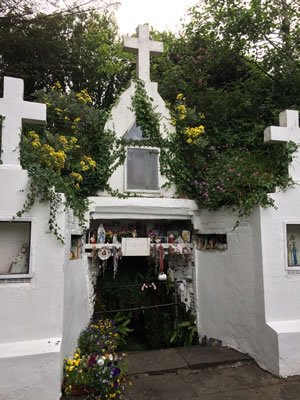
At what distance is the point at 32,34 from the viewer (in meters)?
7.89

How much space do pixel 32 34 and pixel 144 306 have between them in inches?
283

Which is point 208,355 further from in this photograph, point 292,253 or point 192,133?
point 192,133

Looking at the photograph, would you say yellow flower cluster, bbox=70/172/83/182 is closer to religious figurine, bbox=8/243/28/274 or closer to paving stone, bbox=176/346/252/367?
religious figurine, bbox=8/243/28/274

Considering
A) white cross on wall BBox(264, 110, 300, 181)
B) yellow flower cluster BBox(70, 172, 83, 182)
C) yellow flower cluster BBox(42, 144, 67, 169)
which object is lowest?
yellow flower cluster BBox(70, 172, 83, 182)

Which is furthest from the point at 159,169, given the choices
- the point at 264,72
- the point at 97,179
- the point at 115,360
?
the point at 264,72

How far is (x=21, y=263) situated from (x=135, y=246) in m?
2.16

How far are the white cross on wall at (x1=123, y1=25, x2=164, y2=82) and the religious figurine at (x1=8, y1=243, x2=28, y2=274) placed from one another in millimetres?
4235

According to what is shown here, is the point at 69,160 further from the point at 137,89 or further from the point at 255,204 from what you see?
the point at 255,204

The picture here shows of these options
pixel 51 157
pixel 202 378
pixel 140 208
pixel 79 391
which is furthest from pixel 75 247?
pixel 202 378

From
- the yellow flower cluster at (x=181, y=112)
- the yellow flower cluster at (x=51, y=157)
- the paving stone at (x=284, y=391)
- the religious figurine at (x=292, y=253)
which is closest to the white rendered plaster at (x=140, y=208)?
the yellow flower cluster at (x=51, y=157)

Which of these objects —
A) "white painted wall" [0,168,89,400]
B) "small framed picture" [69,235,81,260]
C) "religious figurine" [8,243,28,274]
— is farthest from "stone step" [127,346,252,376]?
"religious figurine" [8,243,28,274]

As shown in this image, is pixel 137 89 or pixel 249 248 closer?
pixel 249 248

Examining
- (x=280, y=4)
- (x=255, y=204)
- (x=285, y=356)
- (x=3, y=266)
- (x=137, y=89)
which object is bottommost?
(x=285, y=356)

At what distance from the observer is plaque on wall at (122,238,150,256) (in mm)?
5855
